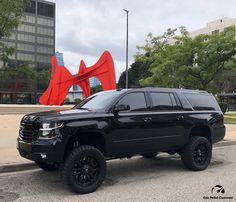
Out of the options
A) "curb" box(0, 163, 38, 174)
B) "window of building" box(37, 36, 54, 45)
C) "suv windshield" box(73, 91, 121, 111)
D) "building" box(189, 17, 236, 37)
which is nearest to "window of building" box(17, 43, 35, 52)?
"window of building" box(37, 36, 54, 45)

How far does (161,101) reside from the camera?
7.20m

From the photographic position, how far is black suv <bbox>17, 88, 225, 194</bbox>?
562cm

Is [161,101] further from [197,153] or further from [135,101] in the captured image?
[197,153]

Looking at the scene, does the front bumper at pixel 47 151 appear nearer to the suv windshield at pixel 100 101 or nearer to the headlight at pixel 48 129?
the headlight at pixel 48 129

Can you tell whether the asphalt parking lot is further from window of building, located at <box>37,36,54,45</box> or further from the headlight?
window of building, located at <box>37,36,54,45</box>

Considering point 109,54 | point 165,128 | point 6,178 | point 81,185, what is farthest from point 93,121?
point 109,54

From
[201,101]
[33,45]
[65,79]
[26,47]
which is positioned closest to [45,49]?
[33,45]

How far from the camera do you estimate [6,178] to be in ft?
22.1

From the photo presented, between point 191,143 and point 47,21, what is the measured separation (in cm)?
9564

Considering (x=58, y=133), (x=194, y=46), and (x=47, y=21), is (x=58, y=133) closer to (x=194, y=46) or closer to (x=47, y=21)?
(x=194, y=46)

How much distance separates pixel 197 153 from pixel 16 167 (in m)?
4.30

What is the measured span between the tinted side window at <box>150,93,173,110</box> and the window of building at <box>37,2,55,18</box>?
310 feet

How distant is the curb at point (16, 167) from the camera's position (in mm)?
7311

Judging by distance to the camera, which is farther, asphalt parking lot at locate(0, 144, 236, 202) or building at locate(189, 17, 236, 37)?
building at locate(189, 17, 236, 37)
